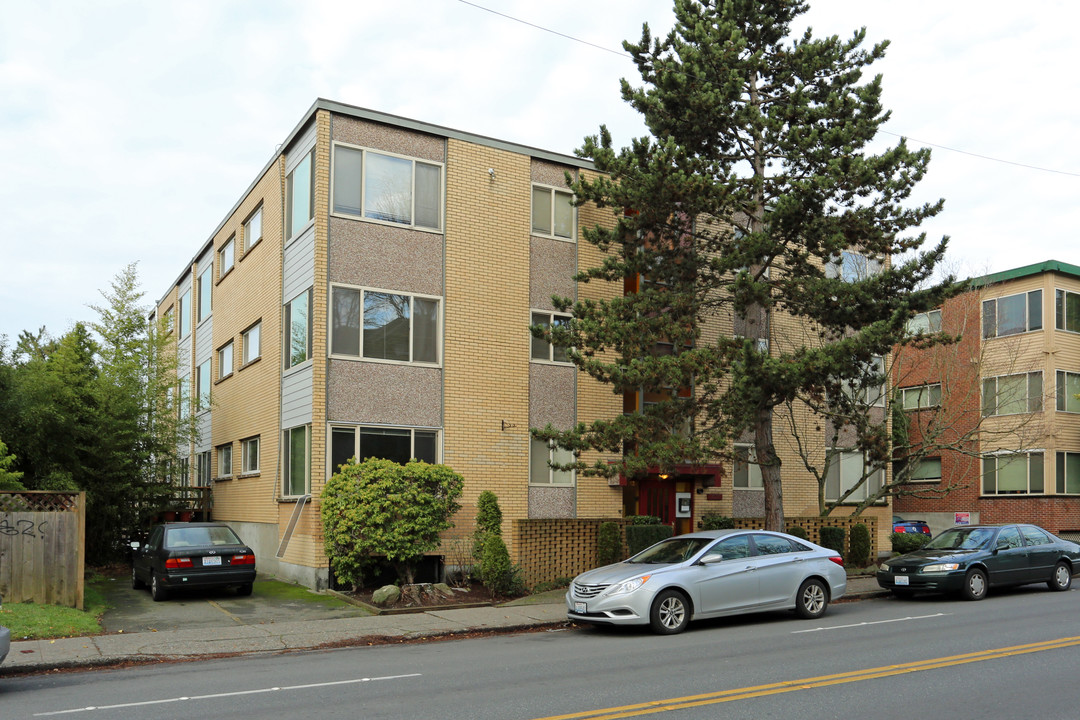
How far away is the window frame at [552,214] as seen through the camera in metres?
21.4

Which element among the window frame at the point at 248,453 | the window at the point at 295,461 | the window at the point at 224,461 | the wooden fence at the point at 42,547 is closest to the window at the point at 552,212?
the window at the point at 295,461

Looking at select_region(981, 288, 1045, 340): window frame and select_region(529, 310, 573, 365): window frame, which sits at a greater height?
select_region(981, 288, 1045, 340): window frame

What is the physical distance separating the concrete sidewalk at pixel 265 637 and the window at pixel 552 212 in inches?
350

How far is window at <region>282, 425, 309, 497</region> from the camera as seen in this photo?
19062 millimetres

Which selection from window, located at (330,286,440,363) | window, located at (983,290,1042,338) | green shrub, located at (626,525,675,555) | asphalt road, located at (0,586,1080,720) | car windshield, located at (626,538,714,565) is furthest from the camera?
window, located at (983,290,1042,338)

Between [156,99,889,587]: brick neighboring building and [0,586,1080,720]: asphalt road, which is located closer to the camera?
[0,586,1080,720]: asphalt road

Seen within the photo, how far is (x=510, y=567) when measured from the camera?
17.8 m

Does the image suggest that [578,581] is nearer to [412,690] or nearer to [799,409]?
[412,690]

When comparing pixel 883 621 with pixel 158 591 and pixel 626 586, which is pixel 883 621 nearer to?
pixel 626 586

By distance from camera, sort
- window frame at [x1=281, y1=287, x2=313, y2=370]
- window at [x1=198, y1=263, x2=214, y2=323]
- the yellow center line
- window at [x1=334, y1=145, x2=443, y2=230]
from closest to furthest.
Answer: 1. the yellow center line
2. window at [x1=334, y1=145, x2=443, y2=230]
3. window frame at [x1=281, y1=287, x2=313, y2=370]
4. window at [x1=198, y1=263, x2=214, y2=323]

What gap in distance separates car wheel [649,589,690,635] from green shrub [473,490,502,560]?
5745 millimetres

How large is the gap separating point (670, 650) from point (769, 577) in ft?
10.4

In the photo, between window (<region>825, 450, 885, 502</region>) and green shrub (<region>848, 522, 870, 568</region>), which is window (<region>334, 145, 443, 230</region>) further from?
window (<region>825, 450, 885, 502</region>)

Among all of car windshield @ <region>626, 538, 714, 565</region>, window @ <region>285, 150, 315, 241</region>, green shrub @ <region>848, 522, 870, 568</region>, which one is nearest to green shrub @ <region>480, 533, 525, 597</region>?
car windshield @ <region>626, 538, 714, 565</region>
